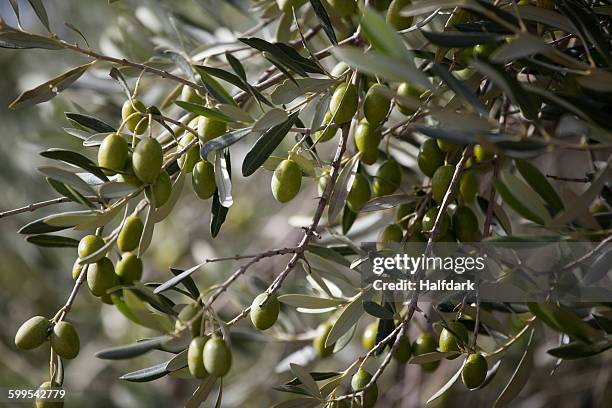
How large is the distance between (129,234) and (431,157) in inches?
14.1

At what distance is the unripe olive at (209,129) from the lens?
2.14ft

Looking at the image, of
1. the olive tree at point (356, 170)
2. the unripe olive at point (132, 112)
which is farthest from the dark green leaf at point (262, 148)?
the unripe olive at point (132, 112)

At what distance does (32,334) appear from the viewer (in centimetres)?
64

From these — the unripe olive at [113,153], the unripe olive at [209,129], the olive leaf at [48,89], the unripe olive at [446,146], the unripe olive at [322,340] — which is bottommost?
the unripe olive at [322,340]

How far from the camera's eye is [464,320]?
79 centimetres

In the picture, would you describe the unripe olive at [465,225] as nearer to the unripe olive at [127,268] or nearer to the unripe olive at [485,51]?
the unripe olive at [485,51]

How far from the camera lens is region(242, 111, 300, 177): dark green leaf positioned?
0.66 m

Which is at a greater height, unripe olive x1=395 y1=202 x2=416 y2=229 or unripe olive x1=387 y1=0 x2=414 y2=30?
unripe olive x1=387 y1=0 x2=414 y2=30

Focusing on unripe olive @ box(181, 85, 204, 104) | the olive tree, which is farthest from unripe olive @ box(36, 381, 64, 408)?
unripe olive @ box(181, 85, 204, 104)

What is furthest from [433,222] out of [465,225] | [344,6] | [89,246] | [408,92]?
[89,246]

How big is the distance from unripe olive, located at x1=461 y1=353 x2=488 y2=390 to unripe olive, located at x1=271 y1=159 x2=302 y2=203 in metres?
0.25

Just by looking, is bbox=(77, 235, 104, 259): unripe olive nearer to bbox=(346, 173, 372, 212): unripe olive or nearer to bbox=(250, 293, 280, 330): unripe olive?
bbox=(250, 293, 280, 330): unripe olive

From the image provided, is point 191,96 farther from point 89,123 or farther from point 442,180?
point 442,180

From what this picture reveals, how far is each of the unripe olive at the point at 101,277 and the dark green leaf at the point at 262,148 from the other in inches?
6.4
